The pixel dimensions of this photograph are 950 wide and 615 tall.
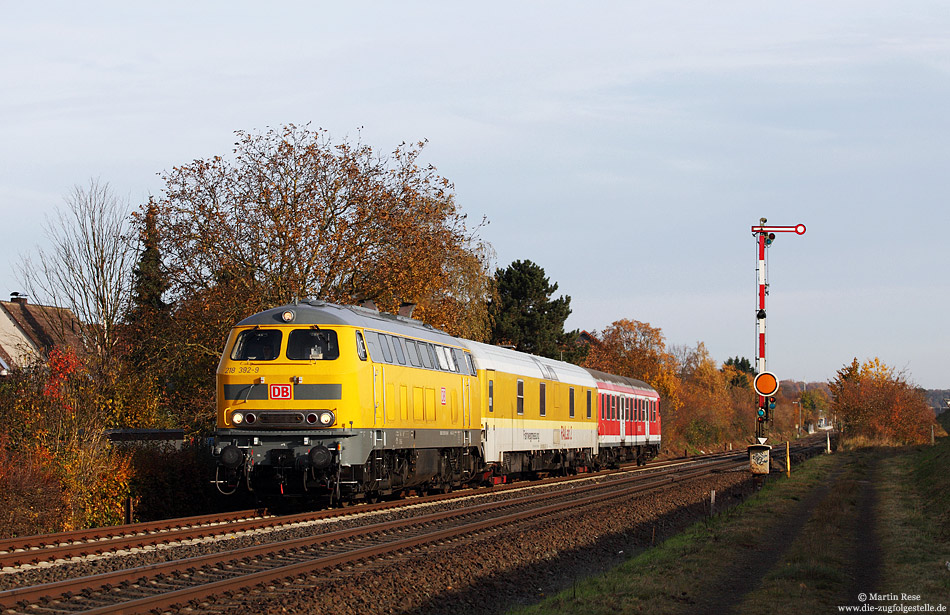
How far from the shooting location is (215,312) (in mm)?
27812

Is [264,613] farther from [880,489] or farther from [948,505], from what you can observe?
[880,489]

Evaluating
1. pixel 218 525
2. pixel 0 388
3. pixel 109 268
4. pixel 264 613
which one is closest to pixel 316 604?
pixel 264 613

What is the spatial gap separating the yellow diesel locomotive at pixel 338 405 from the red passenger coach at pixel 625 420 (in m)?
15.3

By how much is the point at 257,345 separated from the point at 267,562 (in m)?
6.38

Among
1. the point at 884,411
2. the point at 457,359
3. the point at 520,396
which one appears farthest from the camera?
the point at 884,411

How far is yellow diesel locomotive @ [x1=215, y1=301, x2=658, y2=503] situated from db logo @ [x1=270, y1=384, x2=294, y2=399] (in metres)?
0.02

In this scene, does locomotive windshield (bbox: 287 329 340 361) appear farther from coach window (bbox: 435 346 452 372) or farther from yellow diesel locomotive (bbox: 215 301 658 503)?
coach window (bbox: 435 346 452 372)

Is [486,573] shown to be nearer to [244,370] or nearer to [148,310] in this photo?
[244,370]

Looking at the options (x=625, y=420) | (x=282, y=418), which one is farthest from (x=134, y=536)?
(x=625, y=420)

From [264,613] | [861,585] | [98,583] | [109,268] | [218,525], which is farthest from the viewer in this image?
[109,268]

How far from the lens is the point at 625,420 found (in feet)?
139

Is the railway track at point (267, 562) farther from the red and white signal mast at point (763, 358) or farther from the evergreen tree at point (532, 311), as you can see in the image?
the evergreen tree at point (532, 311)

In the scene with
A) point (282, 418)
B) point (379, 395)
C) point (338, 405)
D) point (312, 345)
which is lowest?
point (282, 418)

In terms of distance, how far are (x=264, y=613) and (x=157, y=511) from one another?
10501 mm
